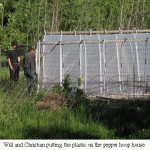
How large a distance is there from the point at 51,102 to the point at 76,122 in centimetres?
142

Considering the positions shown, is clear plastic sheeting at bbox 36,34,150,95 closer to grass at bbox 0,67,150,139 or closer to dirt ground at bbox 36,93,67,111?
Result: dirt ground at bbox 36,93,67,111

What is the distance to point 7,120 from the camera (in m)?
5.54

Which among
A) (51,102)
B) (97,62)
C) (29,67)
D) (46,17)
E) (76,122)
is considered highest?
(46,17)

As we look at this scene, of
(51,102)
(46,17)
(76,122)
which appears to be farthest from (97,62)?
(46,17)

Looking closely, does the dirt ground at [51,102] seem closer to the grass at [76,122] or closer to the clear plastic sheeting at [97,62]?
the grass at [76,122]

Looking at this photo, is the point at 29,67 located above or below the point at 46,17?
below

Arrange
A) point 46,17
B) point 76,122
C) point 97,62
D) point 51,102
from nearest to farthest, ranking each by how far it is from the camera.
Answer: point 76,122
point 51,102
point 97,62
point 46,17

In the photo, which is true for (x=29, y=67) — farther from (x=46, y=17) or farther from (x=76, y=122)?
(x=46, y=17)

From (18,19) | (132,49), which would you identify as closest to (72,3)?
(18,19)

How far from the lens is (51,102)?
662 cm

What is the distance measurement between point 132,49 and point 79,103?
4.34 meters

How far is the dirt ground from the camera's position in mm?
6336

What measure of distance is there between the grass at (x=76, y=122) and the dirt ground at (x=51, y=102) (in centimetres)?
22
